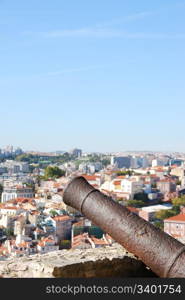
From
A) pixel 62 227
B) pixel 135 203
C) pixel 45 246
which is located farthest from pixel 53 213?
pixel 45 246

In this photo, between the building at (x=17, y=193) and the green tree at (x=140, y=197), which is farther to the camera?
the building at (x=17, y=193)

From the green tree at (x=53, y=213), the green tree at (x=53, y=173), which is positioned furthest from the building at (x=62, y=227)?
the green tree at (x=53, y=173)

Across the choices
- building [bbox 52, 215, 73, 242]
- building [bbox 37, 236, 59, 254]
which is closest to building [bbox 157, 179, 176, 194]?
building [bbox 52, 215, 73, 242]

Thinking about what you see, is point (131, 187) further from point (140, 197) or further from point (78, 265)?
point (78, 265)

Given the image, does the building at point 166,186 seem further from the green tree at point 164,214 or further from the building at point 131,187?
the green tree at point 164,214

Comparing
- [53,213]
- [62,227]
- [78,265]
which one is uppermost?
[78,265]

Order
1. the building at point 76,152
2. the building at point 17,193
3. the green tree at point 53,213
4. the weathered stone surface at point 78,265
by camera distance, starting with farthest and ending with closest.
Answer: the building at point 76,152 → the building at point 17,193 → the green tree at point 53,213 → the weathered stone surface at point 78,265

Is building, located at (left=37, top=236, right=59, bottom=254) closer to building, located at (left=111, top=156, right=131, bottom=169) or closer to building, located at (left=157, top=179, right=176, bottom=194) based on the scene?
building, located at (left=157, top=179, right=176, bottom=194)
